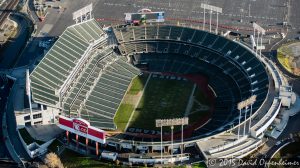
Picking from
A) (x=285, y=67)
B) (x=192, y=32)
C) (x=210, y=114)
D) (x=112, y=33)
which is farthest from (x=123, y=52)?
(x=285, y=67)

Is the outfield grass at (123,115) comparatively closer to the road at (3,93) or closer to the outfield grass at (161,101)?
the outfield grass at (161,101)

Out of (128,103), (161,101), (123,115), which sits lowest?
(123,115)

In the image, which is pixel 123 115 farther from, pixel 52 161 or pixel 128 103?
pixel 52 161

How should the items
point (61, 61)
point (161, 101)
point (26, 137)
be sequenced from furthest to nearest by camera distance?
point (161, 101), point (61, 61), point (26, 137)

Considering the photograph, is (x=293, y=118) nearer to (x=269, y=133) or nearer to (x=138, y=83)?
(x=269, y=133)

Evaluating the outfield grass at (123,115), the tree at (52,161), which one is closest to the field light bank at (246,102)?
the outfield grass at (123,115)

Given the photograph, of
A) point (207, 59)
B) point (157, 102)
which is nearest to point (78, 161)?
point (157, 102)
